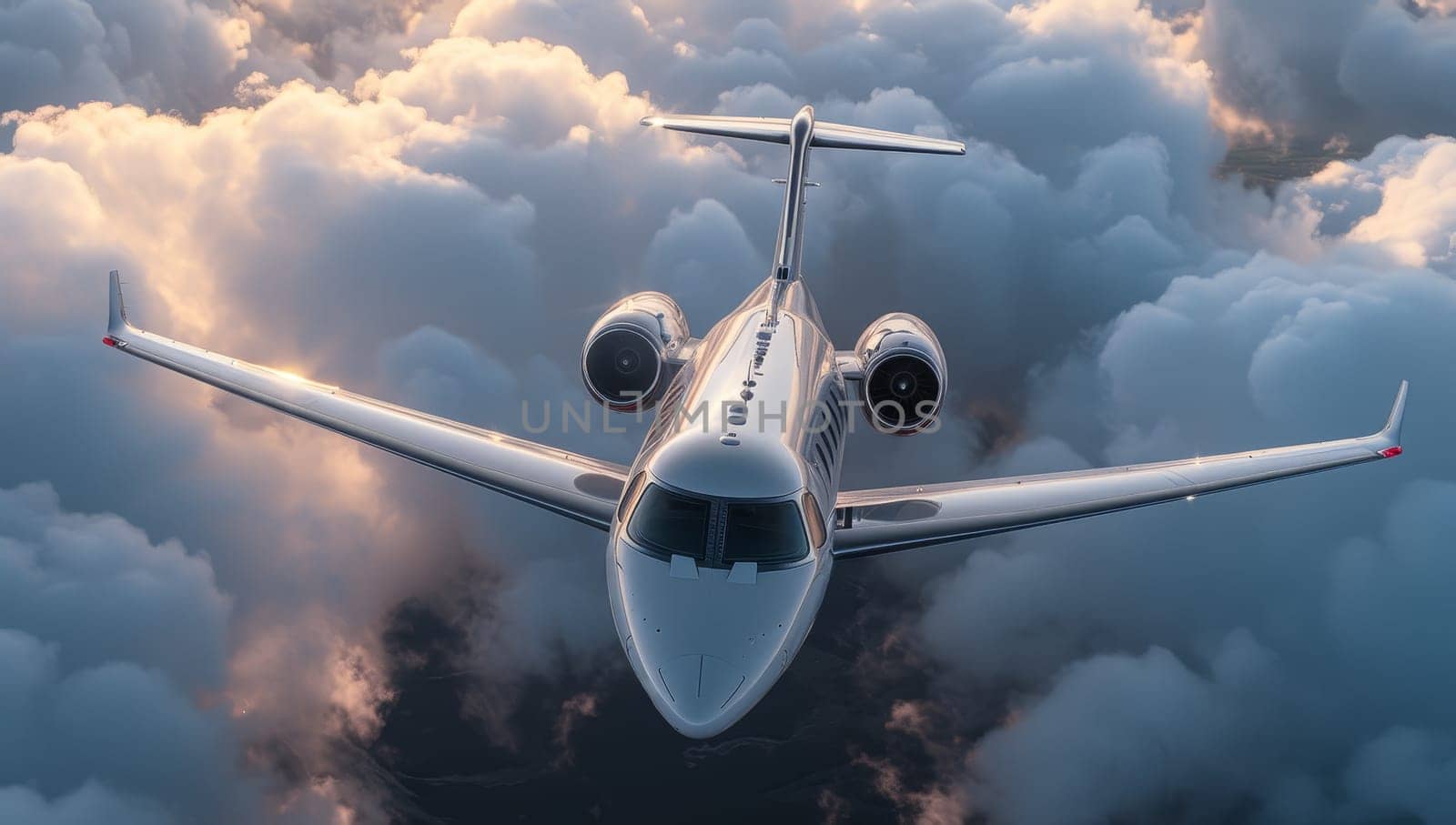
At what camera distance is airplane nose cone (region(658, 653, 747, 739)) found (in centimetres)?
1080

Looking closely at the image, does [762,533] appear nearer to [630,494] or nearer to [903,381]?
[630,494]

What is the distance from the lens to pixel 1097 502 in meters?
17.2

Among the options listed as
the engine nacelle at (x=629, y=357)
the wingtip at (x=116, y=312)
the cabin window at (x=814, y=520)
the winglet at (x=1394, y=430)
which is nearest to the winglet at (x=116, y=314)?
the wingtip at (x=116, y=312)

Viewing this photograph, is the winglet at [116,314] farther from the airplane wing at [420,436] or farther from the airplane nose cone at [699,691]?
the airplane nose cone at [699,691]

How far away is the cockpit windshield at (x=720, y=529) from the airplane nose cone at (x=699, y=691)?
190cm

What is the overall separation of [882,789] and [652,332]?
5760cm

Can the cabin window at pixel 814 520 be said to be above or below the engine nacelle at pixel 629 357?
below

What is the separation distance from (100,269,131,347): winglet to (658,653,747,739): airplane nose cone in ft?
67.4

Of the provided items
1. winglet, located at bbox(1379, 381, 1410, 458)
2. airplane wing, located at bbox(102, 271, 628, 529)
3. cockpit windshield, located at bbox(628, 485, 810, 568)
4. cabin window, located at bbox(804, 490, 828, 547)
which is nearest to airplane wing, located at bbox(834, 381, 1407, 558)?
winglet, located at bbox(1379, 381, 1410, 458)

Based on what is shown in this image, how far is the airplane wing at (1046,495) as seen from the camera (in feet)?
54.3

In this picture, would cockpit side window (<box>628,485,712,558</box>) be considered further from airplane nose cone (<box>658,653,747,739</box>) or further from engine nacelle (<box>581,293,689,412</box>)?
engine nacelle (<box>581,293,689,412</box>)

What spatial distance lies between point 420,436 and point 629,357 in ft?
21.7

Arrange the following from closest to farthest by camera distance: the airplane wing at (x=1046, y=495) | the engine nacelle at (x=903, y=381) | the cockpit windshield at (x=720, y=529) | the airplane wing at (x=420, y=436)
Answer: the cockpit windshield at (x=720, y=529) < the airplane wing at (x=1046, y=495) < the airplane wing at (x=420, y=436) < the engine nacelle at (x=903, y=381)

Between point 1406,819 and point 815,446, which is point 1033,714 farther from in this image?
point 815,446
